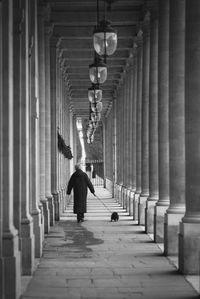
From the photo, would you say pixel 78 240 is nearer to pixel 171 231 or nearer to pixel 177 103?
pixel 171 231

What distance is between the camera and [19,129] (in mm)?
12828

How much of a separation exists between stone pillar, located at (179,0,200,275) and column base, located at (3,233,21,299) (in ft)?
11.7

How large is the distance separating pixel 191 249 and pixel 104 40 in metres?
4.96

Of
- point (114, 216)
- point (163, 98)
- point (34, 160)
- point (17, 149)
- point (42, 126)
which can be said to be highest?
point (163, 98)

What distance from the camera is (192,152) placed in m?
13.0

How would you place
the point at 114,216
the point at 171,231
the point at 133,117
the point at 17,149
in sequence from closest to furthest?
the point at 17,149, the point at 171,231, the point at 114,216, the point at 133,117

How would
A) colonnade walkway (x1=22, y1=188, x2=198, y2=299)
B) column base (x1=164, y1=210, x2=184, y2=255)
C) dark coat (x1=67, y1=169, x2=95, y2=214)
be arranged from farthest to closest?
dark coat (x1=67, y1=169, x2=95, y2=214), column base (x1=164, y1=210, x2=184, y2=255), colonnade walkway (x1=22, y1=188, x2=198, y2=299)

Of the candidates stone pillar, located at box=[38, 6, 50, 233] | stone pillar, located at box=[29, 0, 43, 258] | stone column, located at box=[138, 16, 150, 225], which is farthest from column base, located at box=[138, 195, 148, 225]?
stone pillar, located at box=[29, 0, 43, 258]

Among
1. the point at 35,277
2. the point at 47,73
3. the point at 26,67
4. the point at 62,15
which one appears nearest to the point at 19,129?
the point at 26,67

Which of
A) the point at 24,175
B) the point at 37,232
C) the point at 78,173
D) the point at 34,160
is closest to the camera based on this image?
the point at 24,175

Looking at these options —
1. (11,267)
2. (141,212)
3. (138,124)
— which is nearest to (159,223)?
(141,212)

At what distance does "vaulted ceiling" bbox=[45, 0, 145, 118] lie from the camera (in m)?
25.8

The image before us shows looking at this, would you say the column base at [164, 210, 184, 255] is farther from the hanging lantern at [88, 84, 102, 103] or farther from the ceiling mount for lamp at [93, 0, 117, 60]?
the hanging lantern at [88, 84, 102, 103]

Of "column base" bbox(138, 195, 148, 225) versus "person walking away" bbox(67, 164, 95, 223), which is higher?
"person walking away" bbox(67, 164, 95, 223)
